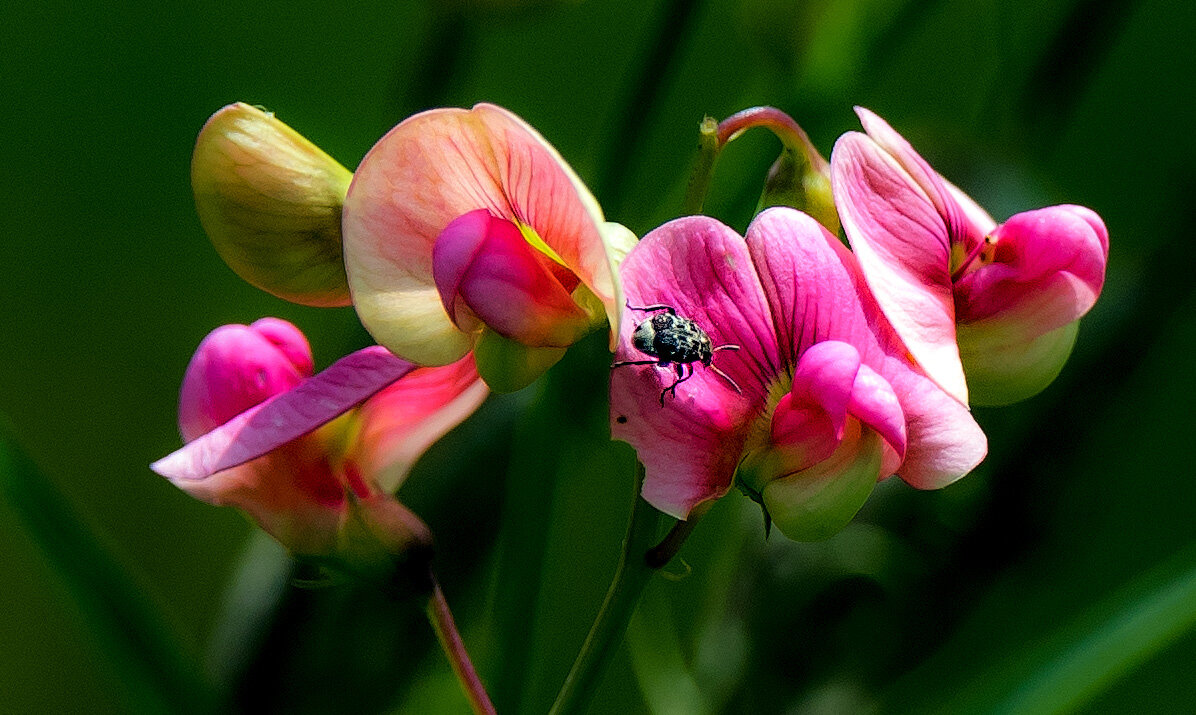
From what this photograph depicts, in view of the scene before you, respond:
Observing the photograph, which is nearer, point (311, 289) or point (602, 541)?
point (311, 289)

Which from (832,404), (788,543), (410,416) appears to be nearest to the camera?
(832,404)

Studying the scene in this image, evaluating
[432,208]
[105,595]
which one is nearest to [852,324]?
[432,208]

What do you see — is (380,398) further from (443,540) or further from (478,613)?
(478,613)

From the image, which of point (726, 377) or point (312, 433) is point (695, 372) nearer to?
point (726, 377)

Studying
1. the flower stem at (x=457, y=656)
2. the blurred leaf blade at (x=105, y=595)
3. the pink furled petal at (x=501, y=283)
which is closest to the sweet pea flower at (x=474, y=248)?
the pink furled petal at (x=501, y=283)

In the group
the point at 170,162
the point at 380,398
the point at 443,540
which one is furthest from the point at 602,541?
the point at 380,398

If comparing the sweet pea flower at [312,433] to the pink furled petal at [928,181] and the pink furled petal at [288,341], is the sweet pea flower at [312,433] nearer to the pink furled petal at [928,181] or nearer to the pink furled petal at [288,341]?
the pink furled petal at [288,341]
